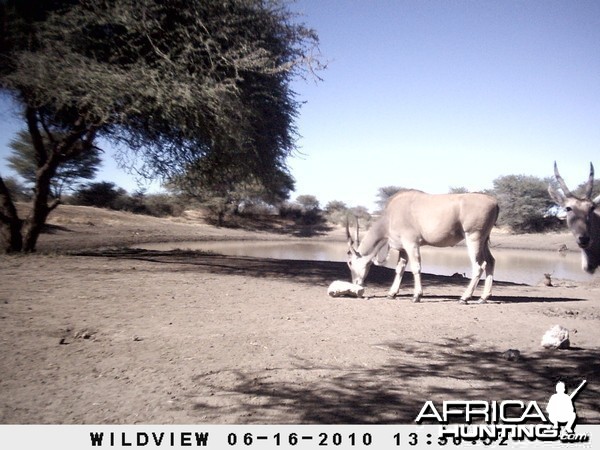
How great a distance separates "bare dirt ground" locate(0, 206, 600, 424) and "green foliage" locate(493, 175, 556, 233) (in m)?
4.74

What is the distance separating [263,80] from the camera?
1071 cm

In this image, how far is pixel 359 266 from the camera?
8.88 meters

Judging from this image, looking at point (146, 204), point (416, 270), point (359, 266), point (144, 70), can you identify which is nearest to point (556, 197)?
point (416, 270)

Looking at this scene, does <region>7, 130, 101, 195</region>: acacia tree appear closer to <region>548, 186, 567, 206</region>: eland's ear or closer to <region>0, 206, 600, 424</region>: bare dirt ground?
<region>0, 206, 600, 424</region>: bare dirt ground

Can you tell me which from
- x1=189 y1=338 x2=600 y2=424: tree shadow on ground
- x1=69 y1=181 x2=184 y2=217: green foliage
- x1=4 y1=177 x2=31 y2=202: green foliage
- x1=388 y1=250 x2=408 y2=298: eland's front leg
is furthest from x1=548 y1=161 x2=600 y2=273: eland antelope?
x1=69 y1=181 x2=184 y2=217: green foliage

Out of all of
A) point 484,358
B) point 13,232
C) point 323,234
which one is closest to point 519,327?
point 484,358

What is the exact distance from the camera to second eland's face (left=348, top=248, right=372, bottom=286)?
883cm

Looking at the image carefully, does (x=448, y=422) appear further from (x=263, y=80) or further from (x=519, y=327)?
(x=263, y=80)

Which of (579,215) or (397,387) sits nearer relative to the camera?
(397,387)

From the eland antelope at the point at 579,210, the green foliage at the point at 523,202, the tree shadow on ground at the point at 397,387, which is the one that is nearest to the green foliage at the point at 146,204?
the green foliage at the point at 523,202

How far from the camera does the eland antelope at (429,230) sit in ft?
24.7

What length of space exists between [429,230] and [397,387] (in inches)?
194

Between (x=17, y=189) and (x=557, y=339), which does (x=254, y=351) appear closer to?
(x=557, y=339)

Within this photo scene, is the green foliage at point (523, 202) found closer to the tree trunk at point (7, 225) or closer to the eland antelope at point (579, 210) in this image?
the eland antelope at point (579, 210)
